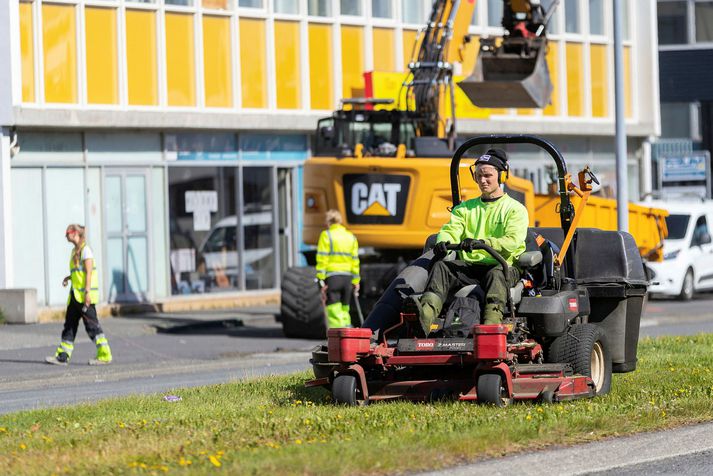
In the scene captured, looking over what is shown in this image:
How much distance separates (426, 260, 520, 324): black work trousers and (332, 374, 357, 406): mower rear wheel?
3.09 ft

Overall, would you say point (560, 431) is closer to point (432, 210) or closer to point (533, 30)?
point (432, 210)

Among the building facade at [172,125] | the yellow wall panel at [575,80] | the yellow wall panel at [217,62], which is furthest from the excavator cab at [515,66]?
the yellow wall panel at [575,80]

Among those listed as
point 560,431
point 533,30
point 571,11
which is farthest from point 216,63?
point 560,431

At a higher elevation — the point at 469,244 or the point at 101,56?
the point at 101,56

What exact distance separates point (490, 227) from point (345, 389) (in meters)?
1.78

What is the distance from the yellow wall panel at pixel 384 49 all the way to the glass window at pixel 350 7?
0.55 metres

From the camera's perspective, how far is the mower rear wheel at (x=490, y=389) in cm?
1043

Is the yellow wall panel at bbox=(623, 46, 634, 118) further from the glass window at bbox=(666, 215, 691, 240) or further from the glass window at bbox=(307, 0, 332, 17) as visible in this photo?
the glass window at bbox=(307, 0, 332, 17)

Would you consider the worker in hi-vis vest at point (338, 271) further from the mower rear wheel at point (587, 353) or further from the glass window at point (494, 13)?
the glass window at point (494, 13)

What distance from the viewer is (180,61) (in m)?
28.4

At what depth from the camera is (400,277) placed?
11664 millimetres

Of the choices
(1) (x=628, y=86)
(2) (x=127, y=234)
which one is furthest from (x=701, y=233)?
(2) (x=127, y=234)

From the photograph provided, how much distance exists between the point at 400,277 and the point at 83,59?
53.5 ft

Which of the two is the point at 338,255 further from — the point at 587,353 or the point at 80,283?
the point at 587,353
